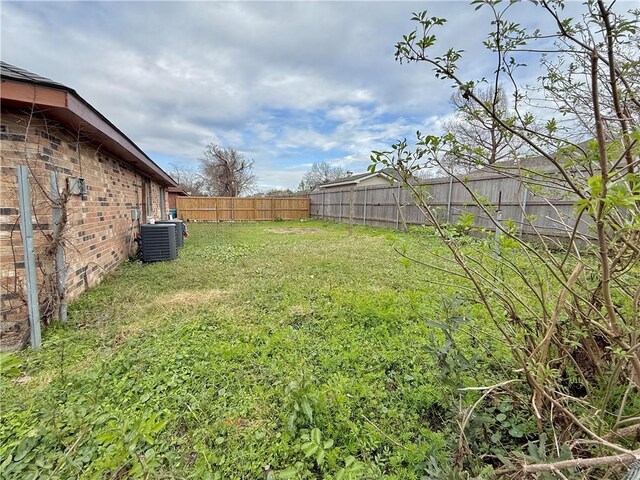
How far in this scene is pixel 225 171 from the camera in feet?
98.2

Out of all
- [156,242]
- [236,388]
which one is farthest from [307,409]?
[156,242]

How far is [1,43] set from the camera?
3082 mm

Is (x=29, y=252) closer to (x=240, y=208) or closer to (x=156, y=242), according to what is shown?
(x=156, y=242)

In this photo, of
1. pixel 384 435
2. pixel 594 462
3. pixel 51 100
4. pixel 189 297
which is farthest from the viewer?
pixel 189 297

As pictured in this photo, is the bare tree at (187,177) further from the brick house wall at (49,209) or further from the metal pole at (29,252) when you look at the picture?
the metal pole at (29,252)

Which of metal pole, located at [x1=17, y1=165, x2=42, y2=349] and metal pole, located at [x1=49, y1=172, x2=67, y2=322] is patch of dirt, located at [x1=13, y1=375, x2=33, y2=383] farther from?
metal pole, located at [x1=49, y1=172, x2=67, y2=322]

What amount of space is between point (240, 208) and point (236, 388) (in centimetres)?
1798

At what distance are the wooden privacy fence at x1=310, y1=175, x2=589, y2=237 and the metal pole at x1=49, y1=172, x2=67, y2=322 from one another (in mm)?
3527

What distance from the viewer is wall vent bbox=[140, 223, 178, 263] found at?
6.11 m

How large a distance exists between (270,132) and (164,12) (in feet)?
54.1

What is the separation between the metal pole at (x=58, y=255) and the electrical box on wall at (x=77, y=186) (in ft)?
1.12

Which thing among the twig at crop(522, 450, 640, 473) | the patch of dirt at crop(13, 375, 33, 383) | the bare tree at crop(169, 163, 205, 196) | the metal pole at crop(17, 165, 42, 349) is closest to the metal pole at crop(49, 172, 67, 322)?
the metal pole at crop(17, 165, 42, 349)

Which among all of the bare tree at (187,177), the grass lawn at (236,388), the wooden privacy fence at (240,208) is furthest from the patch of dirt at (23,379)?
the bare tree at (187,177)

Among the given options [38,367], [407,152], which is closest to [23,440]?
[38,367]
